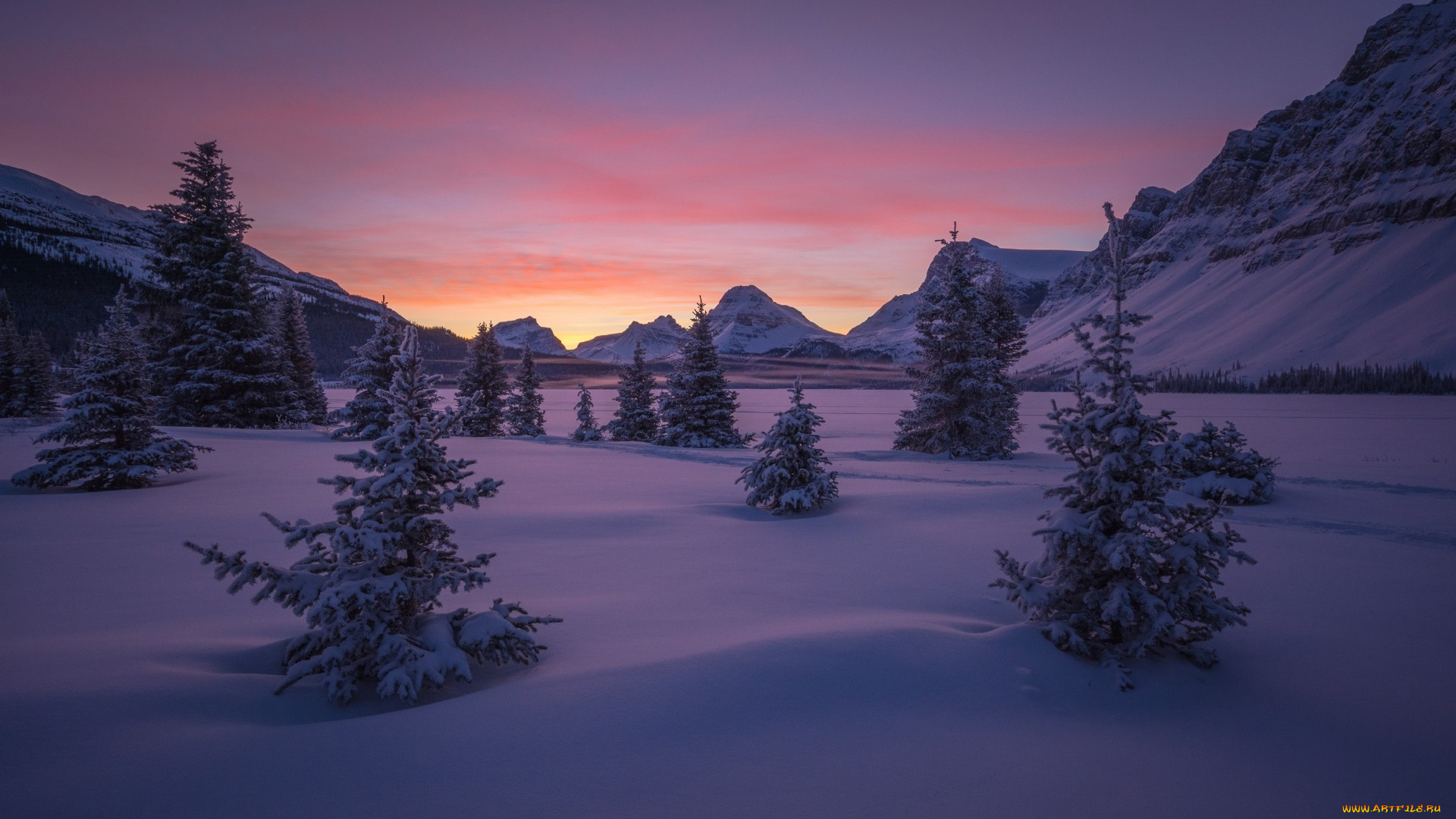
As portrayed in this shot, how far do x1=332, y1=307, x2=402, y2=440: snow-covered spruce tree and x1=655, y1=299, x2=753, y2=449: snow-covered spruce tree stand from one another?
42.3ft

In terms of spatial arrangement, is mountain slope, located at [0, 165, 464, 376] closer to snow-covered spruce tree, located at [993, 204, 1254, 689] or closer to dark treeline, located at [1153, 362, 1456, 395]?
snow-covered spruce tree, located at [993, 204, 1254, 689]

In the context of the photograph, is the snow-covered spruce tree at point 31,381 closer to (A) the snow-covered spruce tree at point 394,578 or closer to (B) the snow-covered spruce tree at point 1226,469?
(A) the snow-covered spruce tree at point 394,578

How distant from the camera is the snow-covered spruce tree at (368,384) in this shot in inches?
1060

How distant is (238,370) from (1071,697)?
33.6 m

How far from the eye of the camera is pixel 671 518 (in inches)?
498

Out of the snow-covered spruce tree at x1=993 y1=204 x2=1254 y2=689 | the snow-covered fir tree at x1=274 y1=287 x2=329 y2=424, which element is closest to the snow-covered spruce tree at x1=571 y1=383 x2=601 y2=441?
the snow-covered fir tree at x1=274 y1=287 x2=329 y2=424

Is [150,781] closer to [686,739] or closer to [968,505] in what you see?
[686,739]

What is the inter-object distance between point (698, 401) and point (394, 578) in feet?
93.0

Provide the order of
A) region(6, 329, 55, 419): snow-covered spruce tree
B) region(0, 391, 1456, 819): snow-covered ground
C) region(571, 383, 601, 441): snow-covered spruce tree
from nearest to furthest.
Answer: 1. region(0, 391, 1456, 819): snow-covered ground
2. region(571, 383, 601, 441): snow-covered spruce tree
3. region(6, 329, 55, 419): snow-covered spruce tree

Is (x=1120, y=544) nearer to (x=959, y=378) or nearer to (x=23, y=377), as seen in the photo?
(x=959, y=378)

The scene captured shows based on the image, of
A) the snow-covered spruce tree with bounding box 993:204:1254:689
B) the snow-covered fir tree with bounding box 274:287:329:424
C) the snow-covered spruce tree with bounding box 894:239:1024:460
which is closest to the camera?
the snow-covered spruce tree with bounding box 993:204:1254:689

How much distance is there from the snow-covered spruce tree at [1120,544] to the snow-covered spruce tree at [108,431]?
1639cm

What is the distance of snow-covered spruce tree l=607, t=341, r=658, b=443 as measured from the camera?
38406mm

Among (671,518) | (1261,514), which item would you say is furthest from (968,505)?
(671,518)
